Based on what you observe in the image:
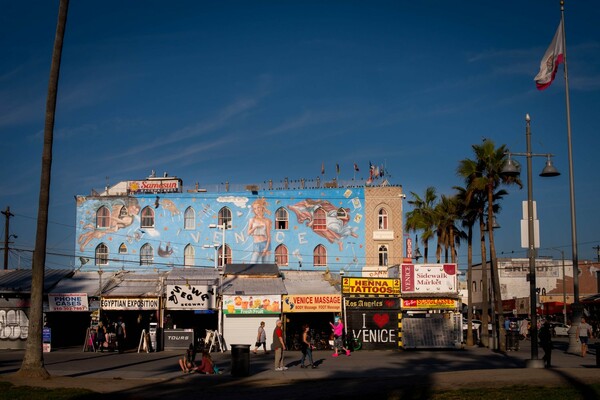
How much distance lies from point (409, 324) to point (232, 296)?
375 inches

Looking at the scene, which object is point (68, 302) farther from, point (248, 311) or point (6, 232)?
point (6, 232)

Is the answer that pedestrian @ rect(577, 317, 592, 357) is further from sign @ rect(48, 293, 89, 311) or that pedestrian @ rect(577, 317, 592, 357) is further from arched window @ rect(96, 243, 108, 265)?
arched window @ rect(96, 243, 108, 265)

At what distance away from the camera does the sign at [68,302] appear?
125ft

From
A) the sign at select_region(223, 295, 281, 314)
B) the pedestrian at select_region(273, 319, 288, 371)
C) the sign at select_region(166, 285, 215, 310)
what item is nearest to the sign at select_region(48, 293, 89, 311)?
the sign at select_region(166, 285, 215, 310)

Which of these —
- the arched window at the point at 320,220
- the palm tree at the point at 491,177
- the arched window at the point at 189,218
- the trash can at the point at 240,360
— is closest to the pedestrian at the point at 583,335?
the palm tree at the point at 491,177

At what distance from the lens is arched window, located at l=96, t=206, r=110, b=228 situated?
6337cm

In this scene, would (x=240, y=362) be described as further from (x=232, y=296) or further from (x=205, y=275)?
(x=205, y=275)

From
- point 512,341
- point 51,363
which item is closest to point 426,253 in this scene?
point 512,341

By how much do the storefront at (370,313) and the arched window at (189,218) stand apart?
28.4 m

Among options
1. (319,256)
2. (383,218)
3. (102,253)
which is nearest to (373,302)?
(319,256)

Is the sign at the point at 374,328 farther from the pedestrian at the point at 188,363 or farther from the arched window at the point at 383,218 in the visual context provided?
the arched window at the point at 383,218

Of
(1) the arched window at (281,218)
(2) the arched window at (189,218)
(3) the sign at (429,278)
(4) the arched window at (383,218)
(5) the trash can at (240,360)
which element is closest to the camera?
(5) the trash can at (240,360)

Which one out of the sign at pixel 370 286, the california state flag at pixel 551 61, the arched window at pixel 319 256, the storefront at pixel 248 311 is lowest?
the storefront at pixel 248 311

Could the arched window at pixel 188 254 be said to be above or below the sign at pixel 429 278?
above
